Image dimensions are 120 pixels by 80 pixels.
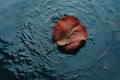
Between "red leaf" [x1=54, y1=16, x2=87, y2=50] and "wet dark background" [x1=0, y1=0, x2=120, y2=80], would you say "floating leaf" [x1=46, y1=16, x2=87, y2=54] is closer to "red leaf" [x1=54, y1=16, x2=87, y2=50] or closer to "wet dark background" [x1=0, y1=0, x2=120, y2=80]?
"red leaf" [x1=54, y1=16, x2=87, y2=50]

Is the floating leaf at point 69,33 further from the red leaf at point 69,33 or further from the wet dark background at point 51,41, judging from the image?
the wet dark background at point 51,41

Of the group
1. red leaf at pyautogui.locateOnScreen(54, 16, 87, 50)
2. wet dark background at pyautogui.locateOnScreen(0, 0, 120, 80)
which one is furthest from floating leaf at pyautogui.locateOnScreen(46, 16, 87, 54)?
wet dark background at pyautogui.locateOnScreen(0, 0, 120, 80)

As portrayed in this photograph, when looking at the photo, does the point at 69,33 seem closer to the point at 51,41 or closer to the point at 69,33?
the point at 69,33

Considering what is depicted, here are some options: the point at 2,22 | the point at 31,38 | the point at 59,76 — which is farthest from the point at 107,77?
the point at 2,22

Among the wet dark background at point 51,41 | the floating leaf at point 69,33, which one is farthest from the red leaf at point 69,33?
the wet dark background at point 51,41

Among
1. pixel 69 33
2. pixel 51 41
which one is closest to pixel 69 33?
pixel 69 33
